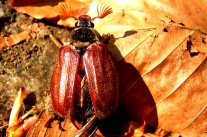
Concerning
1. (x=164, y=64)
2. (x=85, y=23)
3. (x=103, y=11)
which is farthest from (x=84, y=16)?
(x=164, y=64)

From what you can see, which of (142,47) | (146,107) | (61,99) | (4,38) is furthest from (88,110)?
(4,38)

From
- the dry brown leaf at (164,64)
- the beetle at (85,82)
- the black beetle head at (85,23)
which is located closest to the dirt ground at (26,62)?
the black beetle head at (85,23)

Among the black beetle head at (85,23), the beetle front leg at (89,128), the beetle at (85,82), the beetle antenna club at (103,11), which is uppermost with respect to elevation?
the beetle antenna club at (103,11)

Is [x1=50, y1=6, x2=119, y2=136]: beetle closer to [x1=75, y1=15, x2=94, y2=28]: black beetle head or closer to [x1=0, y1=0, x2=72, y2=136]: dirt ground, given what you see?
[x1=75, y1=15, x2=94, y2=28]: black beetle head

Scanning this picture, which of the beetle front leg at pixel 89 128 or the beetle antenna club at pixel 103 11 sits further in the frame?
the beetle antenna club at pixel 103 11

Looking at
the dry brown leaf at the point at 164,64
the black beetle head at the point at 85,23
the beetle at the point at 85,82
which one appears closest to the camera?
the beetle at the point at 85,82

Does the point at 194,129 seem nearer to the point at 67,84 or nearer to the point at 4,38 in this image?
the point at 67,84

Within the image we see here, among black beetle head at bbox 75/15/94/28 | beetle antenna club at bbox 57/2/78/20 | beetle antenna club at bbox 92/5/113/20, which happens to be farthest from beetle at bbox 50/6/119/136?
beetle antenna club at bbox 57/2/78/20

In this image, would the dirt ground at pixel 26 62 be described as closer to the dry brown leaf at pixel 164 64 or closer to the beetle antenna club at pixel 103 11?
the beetle antenna club at pixel 103 11
